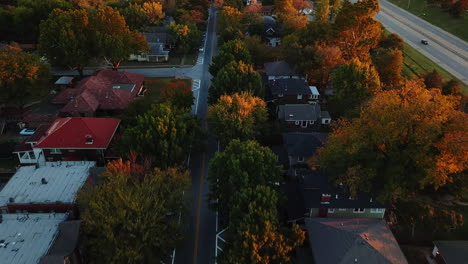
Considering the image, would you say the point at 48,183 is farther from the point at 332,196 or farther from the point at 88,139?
the point at 332,196

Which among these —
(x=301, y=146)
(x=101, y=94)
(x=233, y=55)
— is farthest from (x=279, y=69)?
(x=101, y=94)

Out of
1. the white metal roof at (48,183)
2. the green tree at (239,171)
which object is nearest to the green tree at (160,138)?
the white metal roof at (48,183)

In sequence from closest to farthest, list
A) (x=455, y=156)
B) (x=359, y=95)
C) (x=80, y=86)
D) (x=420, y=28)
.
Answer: (x=455, y=156) < (x=359, y=95) < (x=80, y=86) < (x=420, y=28)

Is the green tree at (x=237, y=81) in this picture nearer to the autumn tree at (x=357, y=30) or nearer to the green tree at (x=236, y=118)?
the green tree at (x=236, y=118)

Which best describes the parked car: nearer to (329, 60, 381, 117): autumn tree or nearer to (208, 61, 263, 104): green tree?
(208, 61, 263, 104): green tree

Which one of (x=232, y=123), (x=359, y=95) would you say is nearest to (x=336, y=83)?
(x=359, y=95)

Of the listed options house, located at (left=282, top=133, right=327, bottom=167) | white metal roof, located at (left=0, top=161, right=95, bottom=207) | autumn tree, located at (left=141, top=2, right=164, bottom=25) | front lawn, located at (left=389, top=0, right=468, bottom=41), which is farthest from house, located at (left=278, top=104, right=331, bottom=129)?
front lawn, located at (left=389, top=0, right=468, bottom=41)

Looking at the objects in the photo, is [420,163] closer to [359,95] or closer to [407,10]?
[359,95]
